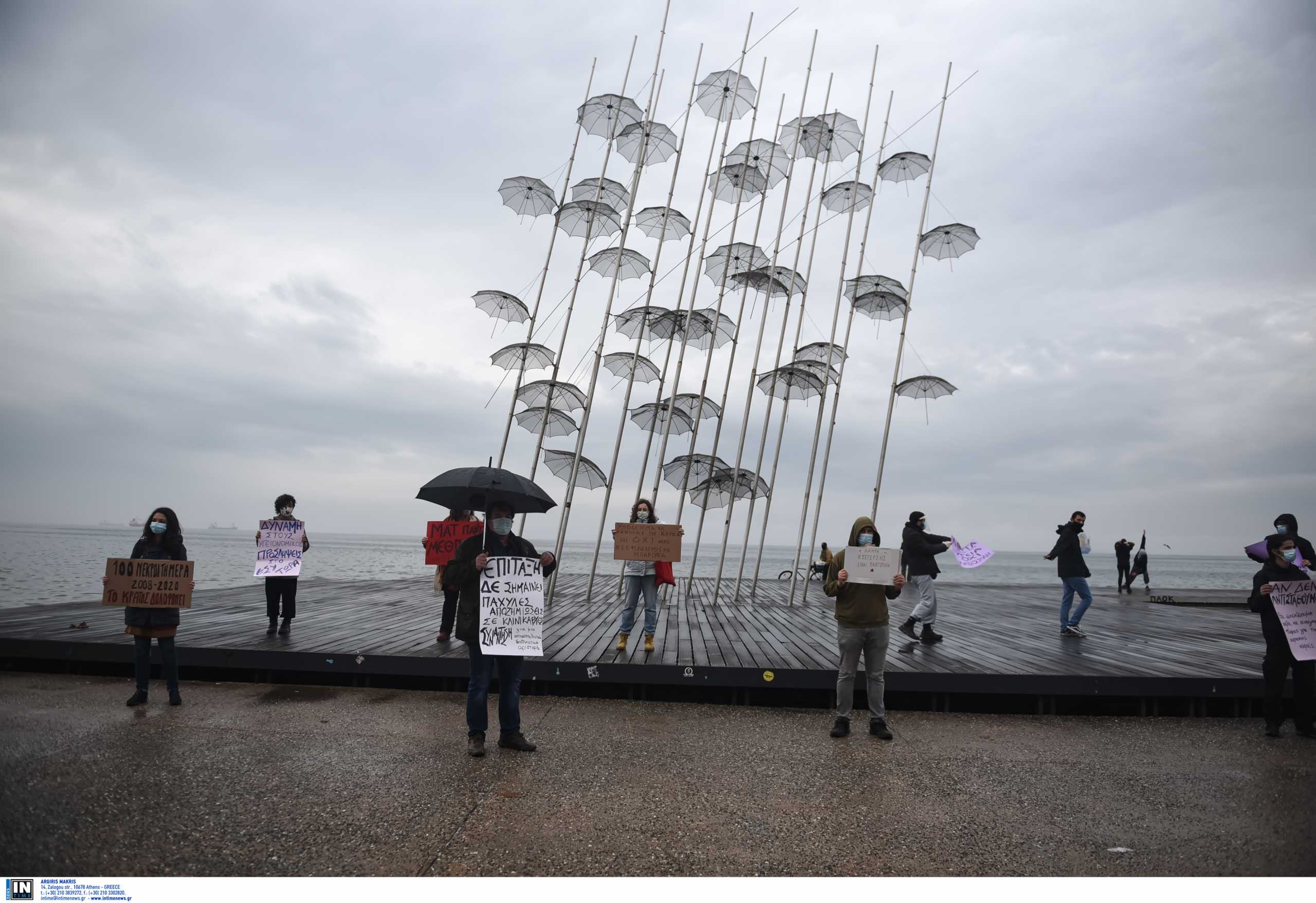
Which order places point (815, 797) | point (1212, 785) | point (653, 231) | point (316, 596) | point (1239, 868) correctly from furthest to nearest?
1. point (653, 231)
2. point (316, 596)
3. point (1212, 785)
4. point (815, 797)
5. point (1239, 868)

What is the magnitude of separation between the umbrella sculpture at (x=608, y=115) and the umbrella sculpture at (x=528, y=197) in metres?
1.53

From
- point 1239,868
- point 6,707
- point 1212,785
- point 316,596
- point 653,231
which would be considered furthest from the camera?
point 653,231

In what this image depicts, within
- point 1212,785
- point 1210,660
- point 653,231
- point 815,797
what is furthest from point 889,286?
Answer: point 815,797

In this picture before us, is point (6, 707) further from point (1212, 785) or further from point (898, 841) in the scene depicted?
point (1212, 785)

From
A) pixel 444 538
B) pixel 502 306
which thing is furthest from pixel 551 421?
pixel 444 538

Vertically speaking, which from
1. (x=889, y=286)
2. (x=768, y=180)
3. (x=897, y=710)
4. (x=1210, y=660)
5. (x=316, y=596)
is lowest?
(x=316, y=596)

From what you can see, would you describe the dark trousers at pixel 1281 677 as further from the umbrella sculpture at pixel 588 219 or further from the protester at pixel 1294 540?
the umbrella sculpture at pixel 588 219

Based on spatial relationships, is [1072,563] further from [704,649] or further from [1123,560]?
[1123,560]

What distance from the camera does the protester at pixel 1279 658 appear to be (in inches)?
239

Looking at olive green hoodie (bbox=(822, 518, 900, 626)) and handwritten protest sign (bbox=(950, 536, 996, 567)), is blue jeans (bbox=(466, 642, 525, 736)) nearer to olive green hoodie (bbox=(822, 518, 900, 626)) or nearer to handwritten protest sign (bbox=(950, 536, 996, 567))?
olive green hoodie (bbox=(822, 518, 900, 626))

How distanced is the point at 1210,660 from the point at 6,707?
40.7ft

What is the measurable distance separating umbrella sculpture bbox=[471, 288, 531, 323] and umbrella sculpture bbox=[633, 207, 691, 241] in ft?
10.8

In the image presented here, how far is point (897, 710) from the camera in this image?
7125 millimetres

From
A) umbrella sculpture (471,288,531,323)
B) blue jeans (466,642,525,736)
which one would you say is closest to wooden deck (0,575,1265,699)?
blue jeans (466,642,525,736)
